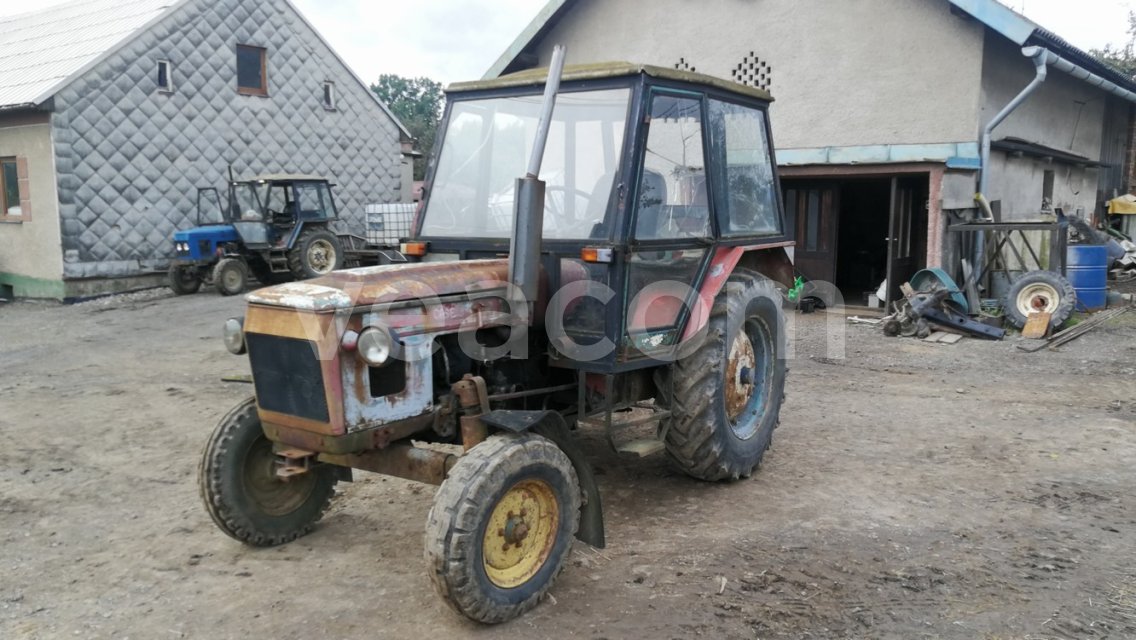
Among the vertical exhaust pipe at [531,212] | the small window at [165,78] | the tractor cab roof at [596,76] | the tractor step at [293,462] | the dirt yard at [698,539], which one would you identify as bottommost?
the dirt yard at [698,539]

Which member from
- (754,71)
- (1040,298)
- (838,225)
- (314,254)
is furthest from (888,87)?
(314,254)

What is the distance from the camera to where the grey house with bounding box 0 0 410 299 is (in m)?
13.4

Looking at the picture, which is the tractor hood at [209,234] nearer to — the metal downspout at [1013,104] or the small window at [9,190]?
the small window at [9,190]

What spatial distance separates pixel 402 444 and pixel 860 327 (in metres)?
8.07

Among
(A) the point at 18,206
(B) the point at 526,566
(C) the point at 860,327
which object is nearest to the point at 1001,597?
(B) the point at 526,566

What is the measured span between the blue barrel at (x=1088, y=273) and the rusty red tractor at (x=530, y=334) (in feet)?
24.4

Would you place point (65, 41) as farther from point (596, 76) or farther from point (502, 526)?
point (502, 526)

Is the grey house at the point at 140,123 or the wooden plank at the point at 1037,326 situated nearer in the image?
the wooden plank at the point at 1037,326

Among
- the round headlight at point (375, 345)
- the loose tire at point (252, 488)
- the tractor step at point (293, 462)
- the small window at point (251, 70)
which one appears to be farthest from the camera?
the small window at point (251, 70)

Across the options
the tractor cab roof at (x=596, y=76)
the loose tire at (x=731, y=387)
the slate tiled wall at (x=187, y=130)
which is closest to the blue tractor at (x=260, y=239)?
the slate tiled wall at (x=187, y=130)

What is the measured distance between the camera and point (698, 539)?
4020 millimetres

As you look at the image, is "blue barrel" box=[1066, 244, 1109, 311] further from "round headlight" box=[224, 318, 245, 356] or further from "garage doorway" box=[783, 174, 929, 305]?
"round headlight" box=[224, 318, 245, 356]

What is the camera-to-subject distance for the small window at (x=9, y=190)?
14070mm

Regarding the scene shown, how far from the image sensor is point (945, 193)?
10398 millimetres
